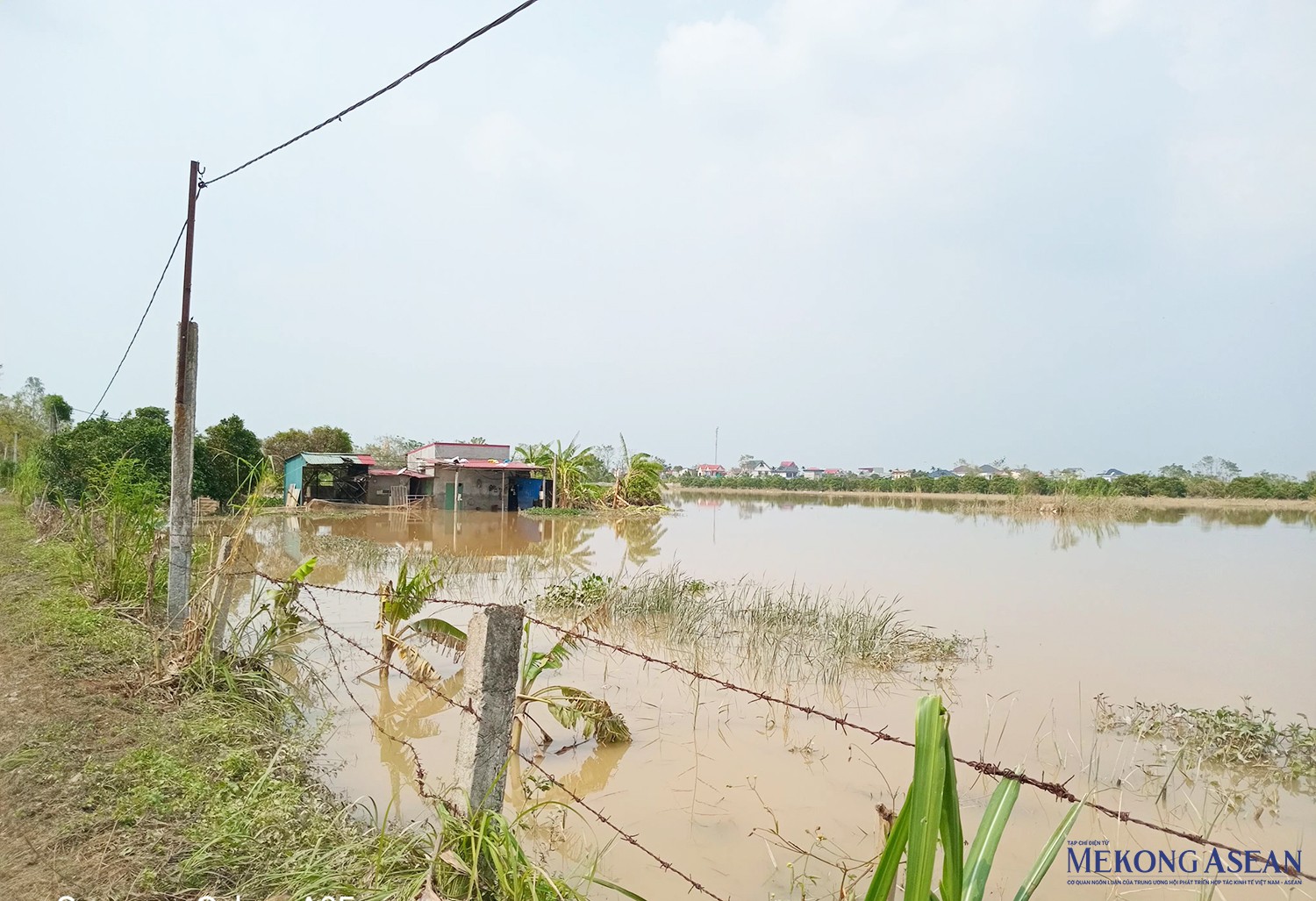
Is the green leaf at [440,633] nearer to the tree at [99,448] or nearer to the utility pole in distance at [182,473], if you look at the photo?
the utility pole in distance at [182,473]

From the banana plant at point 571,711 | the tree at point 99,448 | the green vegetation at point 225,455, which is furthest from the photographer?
the green vegetation at point 225,455

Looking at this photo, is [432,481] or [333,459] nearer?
[333,459]

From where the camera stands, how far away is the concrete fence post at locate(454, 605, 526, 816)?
263cm

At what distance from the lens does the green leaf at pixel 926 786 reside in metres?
1.47

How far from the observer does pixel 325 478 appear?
106 ft

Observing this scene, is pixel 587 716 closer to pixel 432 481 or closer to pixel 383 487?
pixel 432 481

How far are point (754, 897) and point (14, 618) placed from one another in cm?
693

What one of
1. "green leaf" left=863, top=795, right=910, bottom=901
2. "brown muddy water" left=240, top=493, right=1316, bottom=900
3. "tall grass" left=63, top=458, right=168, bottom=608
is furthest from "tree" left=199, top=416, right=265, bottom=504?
"green leaf" left=863, top=795, right=910, bottom=901

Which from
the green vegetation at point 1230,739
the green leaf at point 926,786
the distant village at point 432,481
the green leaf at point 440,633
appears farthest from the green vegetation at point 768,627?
the distant village at point 432,481

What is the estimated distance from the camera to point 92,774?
137 inches

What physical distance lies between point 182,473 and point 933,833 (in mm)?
5872

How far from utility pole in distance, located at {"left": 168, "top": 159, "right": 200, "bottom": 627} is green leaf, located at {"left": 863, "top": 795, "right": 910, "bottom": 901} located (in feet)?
17.7

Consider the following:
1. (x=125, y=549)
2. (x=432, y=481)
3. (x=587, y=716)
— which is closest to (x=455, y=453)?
(x=432, y=481)

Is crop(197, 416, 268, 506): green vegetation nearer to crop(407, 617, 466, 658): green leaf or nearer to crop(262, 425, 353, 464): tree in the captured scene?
crop(262, 425, 353, 464): tree
